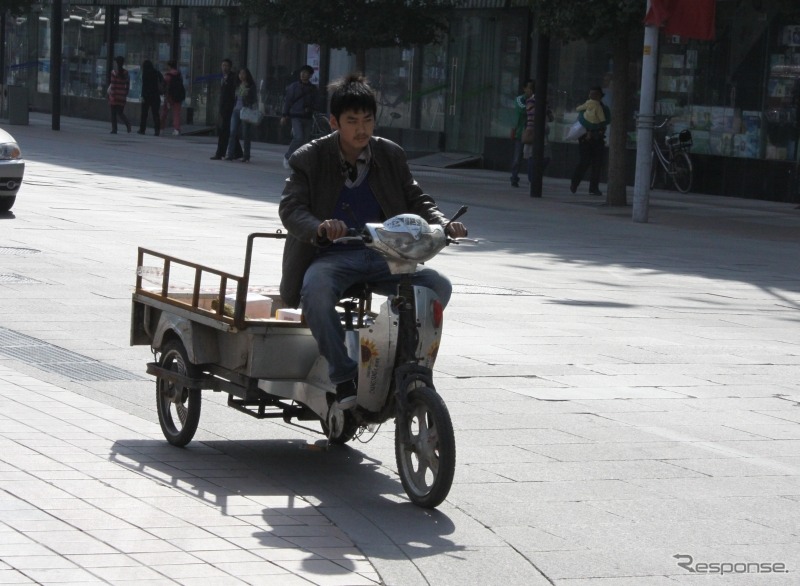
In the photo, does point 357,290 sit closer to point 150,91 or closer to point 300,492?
point 300,492

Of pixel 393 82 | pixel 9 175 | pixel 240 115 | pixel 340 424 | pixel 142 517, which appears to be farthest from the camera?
pixel 393 82

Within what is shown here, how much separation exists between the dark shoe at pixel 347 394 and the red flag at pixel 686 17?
51.0 ft

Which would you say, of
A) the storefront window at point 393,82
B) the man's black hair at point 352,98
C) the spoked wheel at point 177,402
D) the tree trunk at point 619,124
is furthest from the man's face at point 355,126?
the storefront window at point 393,82

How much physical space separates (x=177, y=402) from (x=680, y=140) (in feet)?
68.7

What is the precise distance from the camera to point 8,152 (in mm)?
17766

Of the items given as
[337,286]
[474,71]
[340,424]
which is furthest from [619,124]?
[340,424]

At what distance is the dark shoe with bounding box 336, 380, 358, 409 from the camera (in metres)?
6.13

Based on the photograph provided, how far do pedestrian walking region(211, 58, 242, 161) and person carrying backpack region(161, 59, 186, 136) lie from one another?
911 cm

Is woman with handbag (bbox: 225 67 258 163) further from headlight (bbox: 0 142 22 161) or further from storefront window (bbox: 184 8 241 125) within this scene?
headlight (bbox: 0 142 22 161)

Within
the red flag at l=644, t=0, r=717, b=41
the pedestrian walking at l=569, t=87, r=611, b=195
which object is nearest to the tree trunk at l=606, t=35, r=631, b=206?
the red flag at l=644, t=0, r=717, b=41

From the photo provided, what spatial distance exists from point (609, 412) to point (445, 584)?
10.5 feet

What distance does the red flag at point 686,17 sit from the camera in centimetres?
2078

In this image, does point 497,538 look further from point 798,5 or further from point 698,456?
point 798,5

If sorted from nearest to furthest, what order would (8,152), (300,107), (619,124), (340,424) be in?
(340,424) → (8,152) → (619,124) → (300,107)
